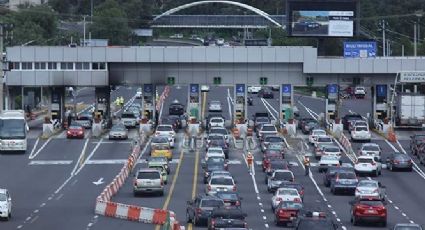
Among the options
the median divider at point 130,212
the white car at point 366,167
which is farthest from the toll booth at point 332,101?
the median divider at point 130,212

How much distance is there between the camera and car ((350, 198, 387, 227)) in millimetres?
54344

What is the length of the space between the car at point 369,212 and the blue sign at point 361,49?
56.7 metres

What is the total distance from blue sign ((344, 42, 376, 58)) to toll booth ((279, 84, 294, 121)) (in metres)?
5.38

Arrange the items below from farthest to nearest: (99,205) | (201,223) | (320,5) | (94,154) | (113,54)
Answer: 1. (320,5)
2. (113,54)
3. (94,154)
4. (99,205)
5. (201,223)

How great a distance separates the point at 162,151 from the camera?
86.1m

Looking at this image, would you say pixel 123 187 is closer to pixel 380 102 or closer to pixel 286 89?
pixel 286 89

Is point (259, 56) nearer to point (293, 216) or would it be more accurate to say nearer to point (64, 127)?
point (64, 127)

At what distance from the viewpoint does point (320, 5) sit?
113938 mm

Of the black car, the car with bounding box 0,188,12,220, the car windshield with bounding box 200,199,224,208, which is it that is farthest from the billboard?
the black car

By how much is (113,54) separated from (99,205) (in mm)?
47844

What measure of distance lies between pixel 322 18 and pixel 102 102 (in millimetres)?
18933

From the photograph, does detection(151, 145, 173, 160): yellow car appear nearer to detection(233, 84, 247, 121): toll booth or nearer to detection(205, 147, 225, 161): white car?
detection(205, 147, 225, 161): white car

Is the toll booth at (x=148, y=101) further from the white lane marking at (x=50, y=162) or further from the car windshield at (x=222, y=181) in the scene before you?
the car windshield at (x=222, y=181)

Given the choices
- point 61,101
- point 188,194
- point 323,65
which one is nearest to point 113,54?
point 61,101
